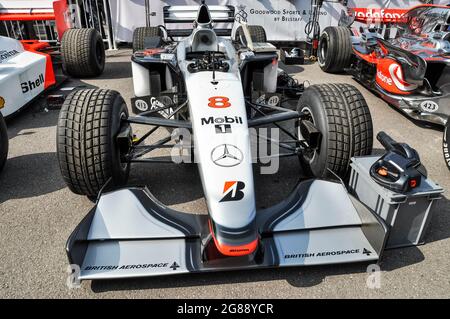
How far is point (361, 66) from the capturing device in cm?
631

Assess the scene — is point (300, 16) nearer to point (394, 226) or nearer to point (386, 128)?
point (386, 128)

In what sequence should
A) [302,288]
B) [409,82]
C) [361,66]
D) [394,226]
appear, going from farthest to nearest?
1. [361,66]
2. [409,82]
3. [394,226]
4. [302,288]

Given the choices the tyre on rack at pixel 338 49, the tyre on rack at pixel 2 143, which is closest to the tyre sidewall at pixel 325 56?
the tyre on rack at pixel 338 49

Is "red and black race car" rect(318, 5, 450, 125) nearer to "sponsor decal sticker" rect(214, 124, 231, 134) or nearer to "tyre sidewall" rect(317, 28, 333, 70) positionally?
"tyre sidewall" rect(317, 28, 333, 70)

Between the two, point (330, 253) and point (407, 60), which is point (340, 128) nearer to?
point (330, 253)

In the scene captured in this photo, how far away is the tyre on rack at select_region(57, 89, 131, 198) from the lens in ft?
9.07

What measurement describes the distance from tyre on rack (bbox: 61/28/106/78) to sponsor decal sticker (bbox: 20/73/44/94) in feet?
3.64

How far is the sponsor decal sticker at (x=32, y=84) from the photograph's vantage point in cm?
484

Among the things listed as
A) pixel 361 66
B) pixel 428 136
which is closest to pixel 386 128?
pixel 428 136

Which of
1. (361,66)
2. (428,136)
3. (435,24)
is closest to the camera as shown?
(428,136)

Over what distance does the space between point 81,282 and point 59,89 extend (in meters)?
4.55

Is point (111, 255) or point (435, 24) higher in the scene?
point (435, 24)

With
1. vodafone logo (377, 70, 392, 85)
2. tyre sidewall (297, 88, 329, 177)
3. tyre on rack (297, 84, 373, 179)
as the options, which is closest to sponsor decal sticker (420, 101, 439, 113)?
vodafone logo (377, 70, 392, 85)

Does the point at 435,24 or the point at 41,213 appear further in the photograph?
the point at 435,24
